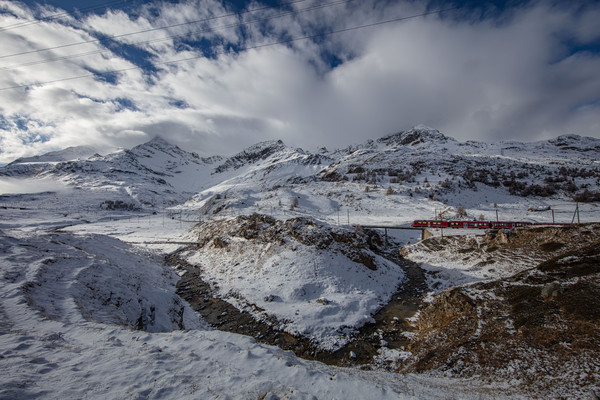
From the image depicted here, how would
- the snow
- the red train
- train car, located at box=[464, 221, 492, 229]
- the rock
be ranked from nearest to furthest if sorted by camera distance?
the rock → the snow → the red train → train car, located at box=[464, 221, 492, 229]

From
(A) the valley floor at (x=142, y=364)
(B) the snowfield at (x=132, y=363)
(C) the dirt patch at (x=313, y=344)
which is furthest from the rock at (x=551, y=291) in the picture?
(B) the snowfield at (x=132, y=363)

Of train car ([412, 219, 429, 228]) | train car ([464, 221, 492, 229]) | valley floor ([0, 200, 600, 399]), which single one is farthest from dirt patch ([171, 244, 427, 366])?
train car ([412, 219, 429, 228])

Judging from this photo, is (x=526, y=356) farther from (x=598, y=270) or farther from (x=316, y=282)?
(x=316, y=282)

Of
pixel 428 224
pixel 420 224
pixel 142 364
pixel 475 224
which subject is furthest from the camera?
pixel 420 224

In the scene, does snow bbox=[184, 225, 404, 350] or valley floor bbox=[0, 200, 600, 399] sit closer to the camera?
valley floor bbox=[0, 200, 600, 399]

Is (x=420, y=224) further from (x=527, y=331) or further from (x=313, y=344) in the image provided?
(x=313, y=344)

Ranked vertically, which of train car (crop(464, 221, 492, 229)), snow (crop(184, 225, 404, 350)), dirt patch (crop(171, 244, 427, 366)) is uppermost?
train car (crop(464, 221, 492, 229))

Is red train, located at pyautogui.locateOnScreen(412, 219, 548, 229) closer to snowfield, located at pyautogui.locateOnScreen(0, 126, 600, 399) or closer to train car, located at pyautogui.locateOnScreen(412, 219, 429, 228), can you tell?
train car, located at pyautogui.locateOnScreen(412, 219, 429, 228)

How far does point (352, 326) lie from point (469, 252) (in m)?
21.1

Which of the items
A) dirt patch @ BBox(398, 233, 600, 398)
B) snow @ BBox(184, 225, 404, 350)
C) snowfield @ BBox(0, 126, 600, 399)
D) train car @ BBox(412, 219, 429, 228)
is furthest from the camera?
train car @ BBox(412, 219, 429, 228)

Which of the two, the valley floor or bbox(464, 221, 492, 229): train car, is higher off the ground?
bbox(464, 221, 492, 229): train car

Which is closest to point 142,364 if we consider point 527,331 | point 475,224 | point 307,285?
point 307,285

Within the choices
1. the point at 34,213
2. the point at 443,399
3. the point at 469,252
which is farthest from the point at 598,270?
the point at 34,213

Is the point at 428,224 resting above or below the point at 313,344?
above
